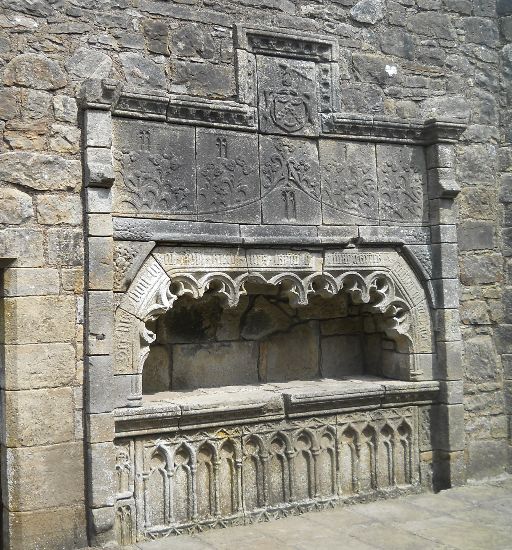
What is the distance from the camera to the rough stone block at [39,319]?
405cm

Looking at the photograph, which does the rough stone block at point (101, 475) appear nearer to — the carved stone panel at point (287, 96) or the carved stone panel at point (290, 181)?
the carved stone panel at point (290, 181)

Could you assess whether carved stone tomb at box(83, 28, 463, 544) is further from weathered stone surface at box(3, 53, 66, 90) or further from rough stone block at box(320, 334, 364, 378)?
weathered stone surface at box(3, 53, 66, 90)

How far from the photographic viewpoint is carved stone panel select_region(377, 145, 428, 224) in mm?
5352

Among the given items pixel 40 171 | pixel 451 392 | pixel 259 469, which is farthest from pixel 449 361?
pixel 40 171

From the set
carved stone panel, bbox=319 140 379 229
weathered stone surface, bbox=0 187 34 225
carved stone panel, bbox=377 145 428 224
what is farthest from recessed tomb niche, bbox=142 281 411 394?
weathered stone surface, bbox=0 187 34 225

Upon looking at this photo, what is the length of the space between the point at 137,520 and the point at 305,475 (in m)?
1.22

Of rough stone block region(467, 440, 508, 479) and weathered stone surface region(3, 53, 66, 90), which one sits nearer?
weathered stone surface region(3, 53, 66, 90)

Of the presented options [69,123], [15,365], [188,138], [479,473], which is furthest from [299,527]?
[69,123]

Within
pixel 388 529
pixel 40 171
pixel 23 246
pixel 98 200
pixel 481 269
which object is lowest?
pixel 388 529

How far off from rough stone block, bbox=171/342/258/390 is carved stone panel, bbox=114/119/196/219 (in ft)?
3.55

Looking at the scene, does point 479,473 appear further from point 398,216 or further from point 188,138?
point 188,138

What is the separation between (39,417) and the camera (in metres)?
4.08

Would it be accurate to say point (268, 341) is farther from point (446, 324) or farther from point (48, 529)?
point (48, 529)

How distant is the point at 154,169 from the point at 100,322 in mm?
1033
